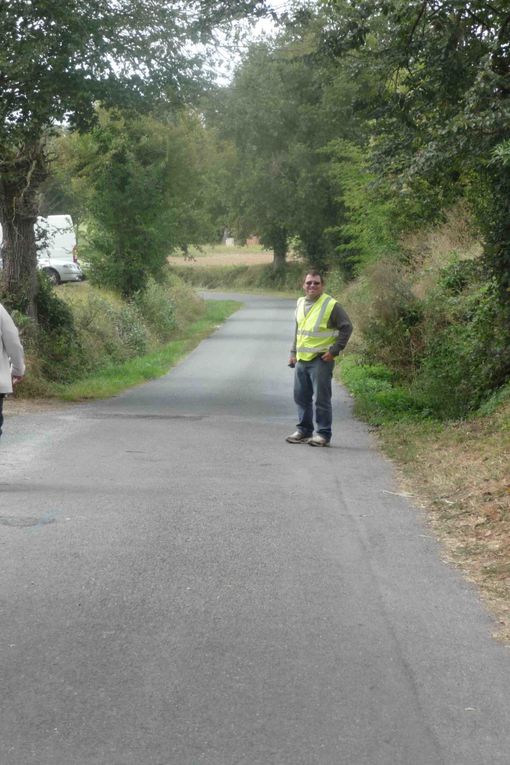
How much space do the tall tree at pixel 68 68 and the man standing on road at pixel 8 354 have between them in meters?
7.04

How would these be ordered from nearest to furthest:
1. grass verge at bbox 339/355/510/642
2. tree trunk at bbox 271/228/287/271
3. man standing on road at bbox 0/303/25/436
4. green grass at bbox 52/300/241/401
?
1. grass verge at bbox 339/355/510/642
2. man standing on road at bbox 0/303/25/436
3. green grass at bbox 52/300/241/401
4. tree trunk at bbox 271/228/287/271

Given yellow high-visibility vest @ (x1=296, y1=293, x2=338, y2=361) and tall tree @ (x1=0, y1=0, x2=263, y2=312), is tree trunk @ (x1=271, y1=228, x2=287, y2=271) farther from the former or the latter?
yellow high-visibility vest @ (x1=296, y1=293, x2=338, y2=361)

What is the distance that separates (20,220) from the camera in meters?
18.9

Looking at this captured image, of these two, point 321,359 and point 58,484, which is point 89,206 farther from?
point 58,484

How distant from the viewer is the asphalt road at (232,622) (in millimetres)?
4523

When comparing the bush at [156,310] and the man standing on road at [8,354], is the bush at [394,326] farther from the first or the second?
the bush at [156,310]

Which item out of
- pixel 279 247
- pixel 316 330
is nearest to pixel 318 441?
pixel 316 330

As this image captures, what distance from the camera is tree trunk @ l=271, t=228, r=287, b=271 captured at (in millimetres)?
65562

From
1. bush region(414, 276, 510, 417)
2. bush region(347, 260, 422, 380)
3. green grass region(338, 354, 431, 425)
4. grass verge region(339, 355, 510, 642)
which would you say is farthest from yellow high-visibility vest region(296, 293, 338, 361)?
bush region(347, 260, 422, 380)

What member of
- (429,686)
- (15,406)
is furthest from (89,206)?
(429,686)

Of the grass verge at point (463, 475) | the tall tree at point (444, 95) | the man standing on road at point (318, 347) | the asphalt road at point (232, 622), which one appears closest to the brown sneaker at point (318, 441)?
the man standing on road at point (318, 347)

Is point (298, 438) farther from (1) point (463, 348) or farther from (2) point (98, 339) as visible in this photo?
(2) point (98, 339)

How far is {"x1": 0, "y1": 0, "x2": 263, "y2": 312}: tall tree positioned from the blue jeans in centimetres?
520

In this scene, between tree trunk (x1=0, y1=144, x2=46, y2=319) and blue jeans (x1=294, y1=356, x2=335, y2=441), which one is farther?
tree trunk (x1=0, y1=144, x2=46, y2=319)
